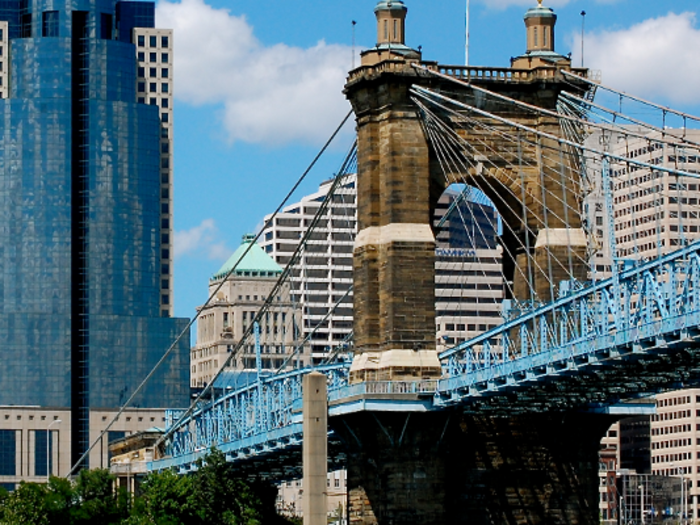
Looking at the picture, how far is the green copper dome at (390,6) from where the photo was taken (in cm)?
13225

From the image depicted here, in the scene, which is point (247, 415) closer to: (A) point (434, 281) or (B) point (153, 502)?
(B) point (153, 502)

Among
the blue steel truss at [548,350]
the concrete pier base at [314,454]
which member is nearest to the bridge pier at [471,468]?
the blue steel truss at [548,350]

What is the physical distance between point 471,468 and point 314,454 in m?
29.6

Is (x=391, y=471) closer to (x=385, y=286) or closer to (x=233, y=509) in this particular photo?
(x=385, y=286)

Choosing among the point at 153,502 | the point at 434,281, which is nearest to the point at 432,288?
the point at 434,281

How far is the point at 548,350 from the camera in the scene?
111000 mm

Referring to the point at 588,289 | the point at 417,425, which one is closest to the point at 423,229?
the point at 417,425

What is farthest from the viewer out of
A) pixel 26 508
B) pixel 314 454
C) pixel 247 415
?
pixel 247 415

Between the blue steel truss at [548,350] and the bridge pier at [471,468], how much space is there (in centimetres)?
281

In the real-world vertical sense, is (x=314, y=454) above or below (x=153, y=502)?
above

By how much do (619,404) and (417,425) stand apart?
44.7 feet

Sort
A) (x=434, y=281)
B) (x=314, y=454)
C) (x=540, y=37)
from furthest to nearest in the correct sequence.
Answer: (x=540, y=37) < (x=434, y=281) < (x=314, y=454)

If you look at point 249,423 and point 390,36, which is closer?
point 390,36

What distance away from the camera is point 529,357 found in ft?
371
